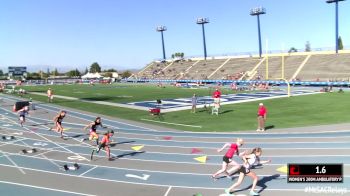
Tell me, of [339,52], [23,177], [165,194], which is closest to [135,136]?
[23,177]

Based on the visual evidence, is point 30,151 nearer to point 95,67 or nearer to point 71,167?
point 71,167

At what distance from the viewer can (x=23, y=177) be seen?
12.9m

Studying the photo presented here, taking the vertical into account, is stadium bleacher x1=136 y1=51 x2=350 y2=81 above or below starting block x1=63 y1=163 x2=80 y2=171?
above

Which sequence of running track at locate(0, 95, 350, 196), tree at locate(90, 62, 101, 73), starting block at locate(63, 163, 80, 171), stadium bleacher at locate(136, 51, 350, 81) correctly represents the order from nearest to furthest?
running track at locate(0, 95, 350, 196), starting block at locate(63, 163, 80, 171), stadium bleacher at locate(136, 51, 350, 81), tree at locate(90, 62, 101, 73)

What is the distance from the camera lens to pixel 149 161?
14.6 meters

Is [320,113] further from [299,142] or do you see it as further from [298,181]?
[298,181]

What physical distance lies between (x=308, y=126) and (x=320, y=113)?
584 cm

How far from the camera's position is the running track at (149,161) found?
37.4 feet
